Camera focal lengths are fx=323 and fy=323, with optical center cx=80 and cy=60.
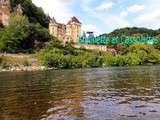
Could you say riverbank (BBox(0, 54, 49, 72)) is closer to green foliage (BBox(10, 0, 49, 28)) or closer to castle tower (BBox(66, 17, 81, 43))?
green foliage (BBox(10, 0, 49, 28))

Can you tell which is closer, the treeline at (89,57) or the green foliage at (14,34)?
the treeline at (89,57)

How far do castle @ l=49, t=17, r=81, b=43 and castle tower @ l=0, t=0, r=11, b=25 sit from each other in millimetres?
24016

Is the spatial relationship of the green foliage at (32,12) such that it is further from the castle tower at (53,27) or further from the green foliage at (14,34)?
the green foliage at (14,34)

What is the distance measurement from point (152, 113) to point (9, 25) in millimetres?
118362

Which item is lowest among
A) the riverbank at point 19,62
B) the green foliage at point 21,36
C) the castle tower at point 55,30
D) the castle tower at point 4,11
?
the riverbank at point 19,62

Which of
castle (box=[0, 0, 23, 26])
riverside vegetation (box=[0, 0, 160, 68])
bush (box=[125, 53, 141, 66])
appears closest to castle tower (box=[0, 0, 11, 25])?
castle (box=[0, 0, 23, 26])

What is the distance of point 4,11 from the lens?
140 metres

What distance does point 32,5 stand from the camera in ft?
531

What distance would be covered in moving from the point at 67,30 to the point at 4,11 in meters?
A: 39.8

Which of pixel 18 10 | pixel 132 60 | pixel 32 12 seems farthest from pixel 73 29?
pixel 132 60

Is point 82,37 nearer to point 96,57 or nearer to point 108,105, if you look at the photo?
point 96,57

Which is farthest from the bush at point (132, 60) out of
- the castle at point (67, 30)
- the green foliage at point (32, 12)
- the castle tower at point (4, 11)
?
the castle tower at point (4, 11)

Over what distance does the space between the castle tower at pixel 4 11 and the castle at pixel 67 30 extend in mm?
24016

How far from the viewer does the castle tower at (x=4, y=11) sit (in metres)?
138
